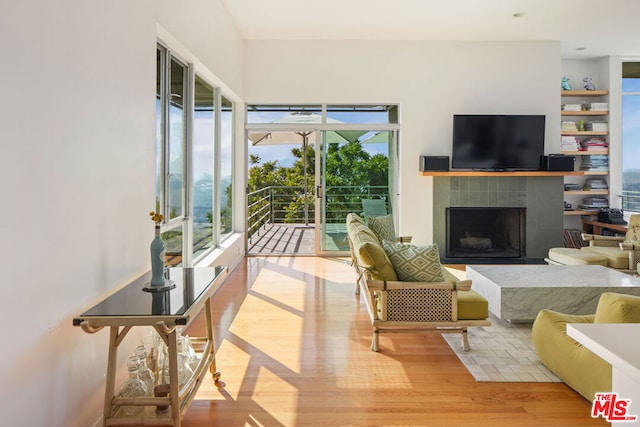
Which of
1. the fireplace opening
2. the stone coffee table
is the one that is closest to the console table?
the stone coffee table

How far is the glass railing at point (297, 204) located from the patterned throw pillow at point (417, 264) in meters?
3.59

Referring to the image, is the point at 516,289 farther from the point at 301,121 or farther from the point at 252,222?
the point at 252,222

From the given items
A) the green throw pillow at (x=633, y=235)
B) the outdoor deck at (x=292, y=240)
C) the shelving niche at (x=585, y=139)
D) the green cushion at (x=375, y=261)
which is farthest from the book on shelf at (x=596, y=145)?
the green cushion at (x=375, y=261)

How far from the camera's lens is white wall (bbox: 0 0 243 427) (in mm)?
1549

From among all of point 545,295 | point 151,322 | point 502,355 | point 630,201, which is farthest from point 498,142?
point 151,322

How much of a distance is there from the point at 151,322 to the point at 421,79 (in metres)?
5.72

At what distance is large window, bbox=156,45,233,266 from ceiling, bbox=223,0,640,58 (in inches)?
50.4

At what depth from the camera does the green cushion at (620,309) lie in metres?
1.98

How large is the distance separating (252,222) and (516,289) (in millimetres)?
4705

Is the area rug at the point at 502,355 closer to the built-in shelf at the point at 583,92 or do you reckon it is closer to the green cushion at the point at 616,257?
the green cushion at the point at 616,257

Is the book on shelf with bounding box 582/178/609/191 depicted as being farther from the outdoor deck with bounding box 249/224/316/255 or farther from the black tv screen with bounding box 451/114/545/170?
the outdoor deck with bounding box 249/224/316/255

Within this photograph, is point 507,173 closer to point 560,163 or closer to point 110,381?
point 560,163

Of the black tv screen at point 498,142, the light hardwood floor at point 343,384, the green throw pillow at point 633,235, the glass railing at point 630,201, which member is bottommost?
the light hardwood floor at point 343,384

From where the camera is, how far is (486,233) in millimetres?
6562
